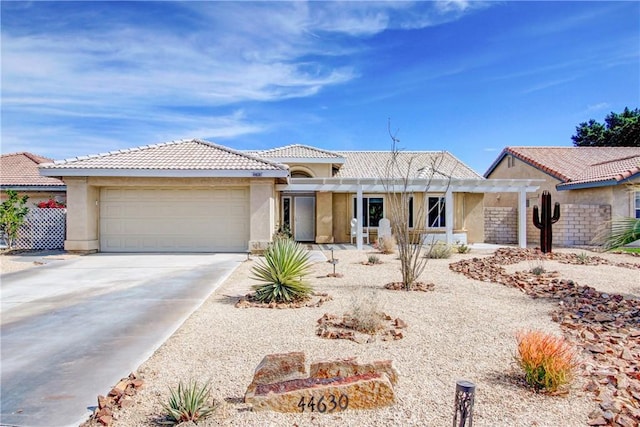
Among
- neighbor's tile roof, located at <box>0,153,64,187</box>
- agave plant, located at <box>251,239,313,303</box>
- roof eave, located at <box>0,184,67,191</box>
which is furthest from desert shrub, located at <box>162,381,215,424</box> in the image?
roof eave, located at <box>0,184,67,191</box>

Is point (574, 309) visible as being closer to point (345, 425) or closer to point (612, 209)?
point (345, 425)

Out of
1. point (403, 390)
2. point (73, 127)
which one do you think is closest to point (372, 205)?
point (73, 127)

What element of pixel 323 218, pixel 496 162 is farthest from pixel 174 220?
pixel 496 162

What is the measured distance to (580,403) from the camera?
4172mm

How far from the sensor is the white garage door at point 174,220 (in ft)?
60.7

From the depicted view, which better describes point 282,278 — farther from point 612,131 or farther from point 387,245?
point 612,131

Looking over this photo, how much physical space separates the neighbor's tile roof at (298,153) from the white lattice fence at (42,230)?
1085cm

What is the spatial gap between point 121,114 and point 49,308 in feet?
59.8

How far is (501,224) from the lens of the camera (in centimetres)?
2575

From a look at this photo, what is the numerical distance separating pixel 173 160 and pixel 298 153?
27.7 ft

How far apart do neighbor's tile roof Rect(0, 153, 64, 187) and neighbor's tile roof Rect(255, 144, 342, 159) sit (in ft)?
40.7

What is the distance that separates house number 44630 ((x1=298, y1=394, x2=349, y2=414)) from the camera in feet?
13.3

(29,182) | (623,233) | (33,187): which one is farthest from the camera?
(29,182)

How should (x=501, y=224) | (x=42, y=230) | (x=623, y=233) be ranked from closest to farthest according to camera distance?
(x=623, y=233), (x=42, y=230), (x=501, y=224)
